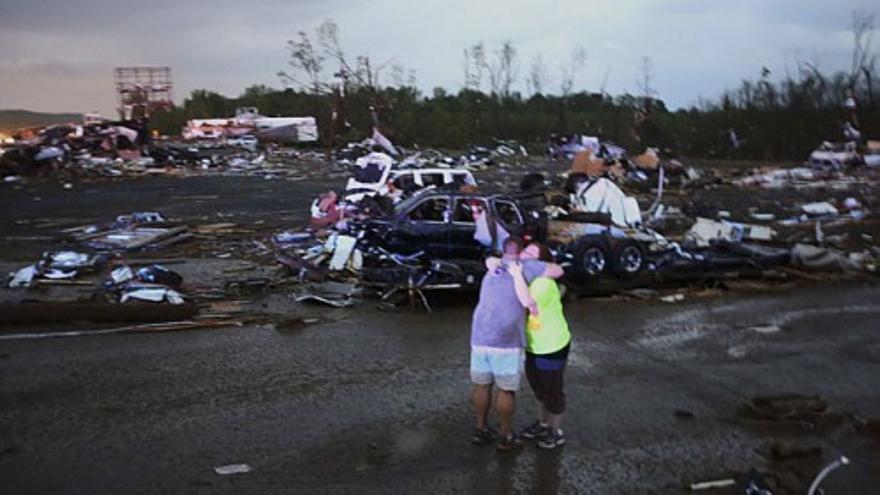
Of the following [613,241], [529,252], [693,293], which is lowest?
[693,293]

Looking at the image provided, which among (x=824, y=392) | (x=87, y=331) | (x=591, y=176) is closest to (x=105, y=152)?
(x=591, y=176)

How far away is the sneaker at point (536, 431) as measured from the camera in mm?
7367

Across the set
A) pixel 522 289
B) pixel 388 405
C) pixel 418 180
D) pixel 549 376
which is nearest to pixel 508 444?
pixel 549 376

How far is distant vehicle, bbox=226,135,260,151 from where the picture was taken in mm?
53888

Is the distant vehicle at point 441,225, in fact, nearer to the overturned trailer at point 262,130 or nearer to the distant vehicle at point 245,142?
the distant vehicle at point 245,142

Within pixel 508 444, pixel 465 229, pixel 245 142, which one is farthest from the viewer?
pixel 245 142

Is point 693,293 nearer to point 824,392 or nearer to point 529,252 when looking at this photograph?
point 824,392

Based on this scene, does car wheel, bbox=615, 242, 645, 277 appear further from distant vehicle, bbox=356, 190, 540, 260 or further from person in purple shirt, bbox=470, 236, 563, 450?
person in purple shirt, bbox=470, 236, 563, 450

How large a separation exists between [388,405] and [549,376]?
6.72ft

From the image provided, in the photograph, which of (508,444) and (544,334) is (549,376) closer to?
(544,334)

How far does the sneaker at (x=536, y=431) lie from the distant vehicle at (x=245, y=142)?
157 feet

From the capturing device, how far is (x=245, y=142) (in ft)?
181

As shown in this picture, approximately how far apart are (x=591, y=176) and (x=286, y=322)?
38.9 ft

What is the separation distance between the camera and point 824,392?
9414 mm
